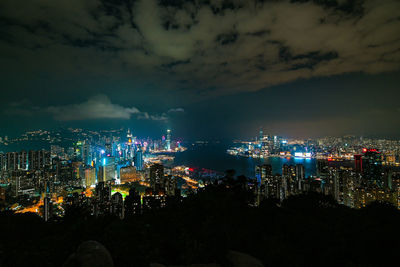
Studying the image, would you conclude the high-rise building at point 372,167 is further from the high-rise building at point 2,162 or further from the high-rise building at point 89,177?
the high-rise building at point 2,162

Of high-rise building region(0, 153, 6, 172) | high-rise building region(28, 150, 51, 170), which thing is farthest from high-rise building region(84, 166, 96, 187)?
high-rise building region(0, 153, 6, 172)

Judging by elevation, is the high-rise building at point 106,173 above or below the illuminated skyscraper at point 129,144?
below

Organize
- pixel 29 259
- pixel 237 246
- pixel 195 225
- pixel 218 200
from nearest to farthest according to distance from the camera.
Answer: pixel 29 259 < pixel 237 246 < pixel 195 225 < pixel 218 200

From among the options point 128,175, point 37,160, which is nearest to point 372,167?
point 128,175

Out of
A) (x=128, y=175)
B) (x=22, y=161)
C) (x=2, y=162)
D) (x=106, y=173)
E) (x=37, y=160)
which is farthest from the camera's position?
(x=106, y=173)

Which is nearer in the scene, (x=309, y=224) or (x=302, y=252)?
(x=302, y=252)

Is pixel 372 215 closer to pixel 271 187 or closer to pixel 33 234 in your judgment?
pixel 33 234

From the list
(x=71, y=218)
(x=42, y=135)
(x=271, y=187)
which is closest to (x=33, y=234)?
(x=71, y=218)

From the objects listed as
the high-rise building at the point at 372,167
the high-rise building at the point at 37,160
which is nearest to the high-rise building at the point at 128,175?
the high-rise building at the point at 37,160

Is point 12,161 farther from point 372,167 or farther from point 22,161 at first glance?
point 372,167
